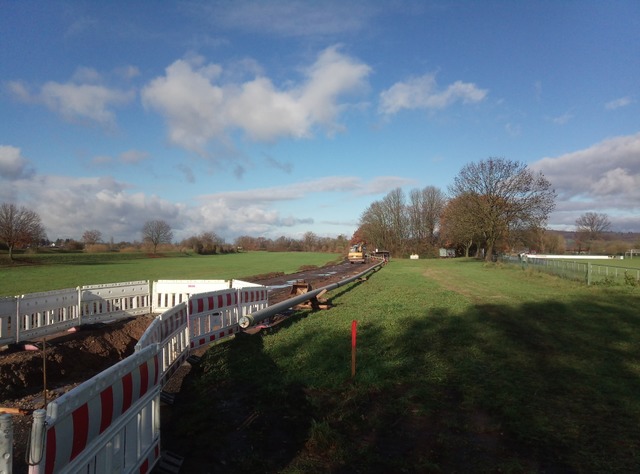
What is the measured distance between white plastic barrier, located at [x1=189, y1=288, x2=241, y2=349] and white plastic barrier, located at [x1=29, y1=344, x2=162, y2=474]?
4.31 m

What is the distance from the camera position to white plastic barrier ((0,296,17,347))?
9.30m

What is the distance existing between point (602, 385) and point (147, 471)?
6167 mm

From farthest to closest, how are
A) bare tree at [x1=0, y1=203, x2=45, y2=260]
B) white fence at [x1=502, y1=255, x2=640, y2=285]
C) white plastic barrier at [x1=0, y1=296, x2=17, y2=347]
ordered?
bare tree at [x1=0, y1=203, x2=45, y2=260]
white fence at [x1=502, y1=255, x2=640, y2=285]
white plastic barrier at [x1=0, y1=296, x2=17, y2=347]

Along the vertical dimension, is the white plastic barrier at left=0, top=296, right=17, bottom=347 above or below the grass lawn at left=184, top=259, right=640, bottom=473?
above

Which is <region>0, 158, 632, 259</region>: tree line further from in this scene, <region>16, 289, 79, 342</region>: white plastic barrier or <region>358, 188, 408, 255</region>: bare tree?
<region>16, 289, 79, 342</region>: white plastic barrier

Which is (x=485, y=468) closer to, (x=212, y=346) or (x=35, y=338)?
(x=212, y=346)

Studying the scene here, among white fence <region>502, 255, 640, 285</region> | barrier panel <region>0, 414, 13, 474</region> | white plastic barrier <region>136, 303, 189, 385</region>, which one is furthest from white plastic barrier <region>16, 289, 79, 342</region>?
white fence <region>502, 255, 640, 285</region>

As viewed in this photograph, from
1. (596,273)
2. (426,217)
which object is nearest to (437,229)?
(426,217)

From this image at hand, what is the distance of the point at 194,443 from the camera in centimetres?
478

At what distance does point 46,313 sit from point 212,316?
4240 millimetres

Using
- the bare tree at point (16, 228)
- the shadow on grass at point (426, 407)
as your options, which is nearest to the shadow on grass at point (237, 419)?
the shadow on grass at point (426, 407)

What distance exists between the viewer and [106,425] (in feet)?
10.7

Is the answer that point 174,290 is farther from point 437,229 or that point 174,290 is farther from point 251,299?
point 437,229

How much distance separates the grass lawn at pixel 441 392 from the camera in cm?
432
